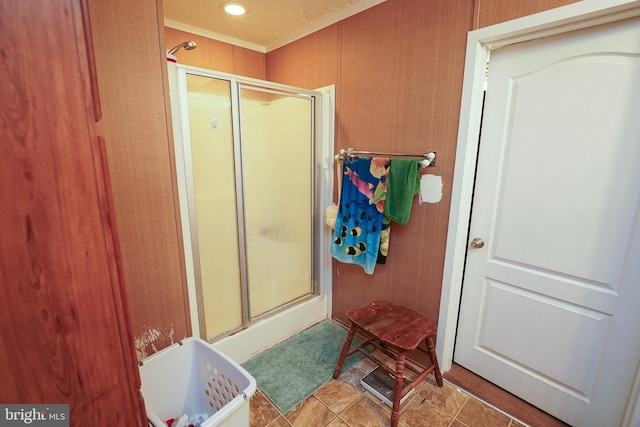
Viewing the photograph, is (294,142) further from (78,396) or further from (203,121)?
(78,396)

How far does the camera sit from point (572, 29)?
122cm

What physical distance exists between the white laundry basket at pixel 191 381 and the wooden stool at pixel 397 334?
2.32 ft

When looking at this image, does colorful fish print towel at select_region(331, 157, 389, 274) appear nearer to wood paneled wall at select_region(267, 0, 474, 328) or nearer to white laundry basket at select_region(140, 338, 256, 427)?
wood paneled wall at select_region(267, 0, 474, 328)

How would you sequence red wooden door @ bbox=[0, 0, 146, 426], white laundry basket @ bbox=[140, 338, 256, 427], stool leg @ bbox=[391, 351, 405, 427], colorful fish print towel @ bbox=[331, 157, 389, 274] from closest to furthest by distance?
red wooden door @ bbox=[0, 0, 146, 426], white laundry basket @ bbox=[140, 338, 256, 427], stool leg @ bbox=[391, 351, 405, 427], colorful fish print towel @ bbox=[331, 157, 389, 274]

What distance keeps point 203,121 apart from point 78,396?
136 cm

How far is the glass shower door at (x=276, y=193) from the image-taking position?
1878 millimetres

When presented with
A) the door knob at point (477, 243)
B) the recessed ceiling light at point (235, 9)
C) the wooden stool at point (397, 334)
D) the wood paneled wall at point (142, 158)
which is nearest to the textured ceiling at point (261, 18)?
the recessed ceiling light at point (235, 9)

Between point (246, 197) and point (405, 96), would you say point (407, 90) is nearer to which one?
point (405, 96)

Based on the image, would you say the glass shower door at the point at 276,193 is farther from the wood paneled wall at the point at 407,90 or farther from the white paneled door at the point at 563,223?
the white paneled door at the point at 563,223

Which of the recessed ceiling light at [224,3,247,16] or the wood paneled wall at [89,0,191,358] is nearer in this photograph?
the wood paneled wall at [89,0,191,358]

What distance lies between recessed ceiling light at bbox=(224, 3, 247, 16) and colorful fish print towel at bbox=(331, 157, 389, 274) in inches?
46.7

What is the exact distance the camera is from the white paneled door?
3.98ft

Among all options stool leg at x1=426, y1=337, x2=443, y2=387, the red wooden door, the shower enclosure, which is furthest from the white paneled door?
the red wooden door

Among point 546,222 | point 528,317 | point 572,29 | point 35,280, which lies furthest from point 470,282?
point 35,280
